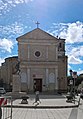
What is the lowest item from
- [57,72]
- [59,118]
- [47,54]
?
[59,118]

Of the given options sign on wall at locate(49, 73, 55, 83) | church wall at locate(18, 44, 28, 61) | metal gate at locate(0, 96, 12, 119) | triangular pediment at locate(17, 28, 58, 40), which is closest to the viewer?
metal gate at locate(0, 96, 12, 119)

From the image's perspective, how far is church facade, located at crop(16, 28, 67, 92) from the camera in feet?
201

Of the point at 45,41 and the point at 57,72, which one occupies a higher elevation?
the point at 45,41

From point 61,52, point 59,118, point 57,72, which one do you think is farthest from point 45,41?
point 59,118

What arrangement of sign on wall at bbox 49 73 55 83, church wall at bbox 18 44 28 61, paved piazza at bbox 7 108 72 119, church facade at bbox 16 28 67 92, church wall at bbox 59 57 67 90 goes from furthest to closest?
church wall at bbox 59 57 67 90, sign on wall at bbox 49 73 55 83, church wall at bbox 18 44 28 61, church facade at bbox 16 28 67 92, paved piazza at bbox 7 108 72 119

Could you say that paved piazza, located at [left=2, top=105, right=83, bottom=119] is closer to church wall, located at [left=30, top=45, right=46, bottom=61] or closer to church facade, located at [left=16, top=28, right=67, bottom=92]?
church facade, located at [left=16, top=28, right=67, bottom=92]

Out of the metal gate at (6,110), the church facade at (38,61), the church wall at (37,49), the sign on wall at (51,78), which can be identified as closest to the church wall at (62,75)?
the church facade at (38,61)

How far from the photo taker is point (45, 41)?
63156mm

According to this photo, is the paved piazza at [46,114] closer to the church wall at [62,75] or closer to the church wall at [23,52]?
the church wall at [23,52]

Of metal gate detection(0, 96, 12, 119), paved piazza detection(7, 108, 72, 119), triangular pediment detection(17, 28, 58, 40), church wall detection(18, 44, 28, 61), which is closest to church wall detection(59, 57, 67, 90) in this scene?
triangular pediment detection(17, 28, 58, 40)

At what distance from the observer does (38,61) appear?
6181 centimetres

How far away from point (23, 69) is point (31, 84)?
372 cm

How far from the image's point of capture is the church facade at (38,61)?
201 ft

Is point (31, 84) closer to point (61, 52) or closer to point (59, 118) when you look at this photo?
point (61, 52)
